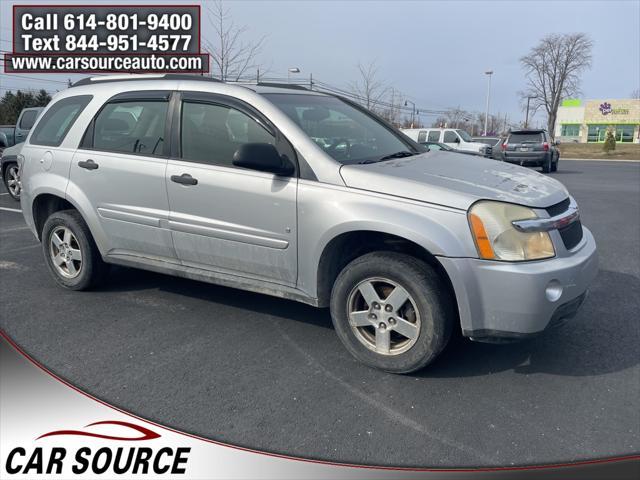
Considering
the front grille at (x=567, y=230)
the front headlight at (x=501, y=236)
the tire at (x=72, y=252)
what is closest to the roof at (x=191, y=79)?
the tire at (x=72, y=252)

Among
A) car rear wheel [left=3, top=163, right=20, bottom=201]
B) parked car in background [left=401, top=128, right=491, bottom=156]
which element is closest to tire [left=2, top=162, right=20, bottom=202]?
car rear wheel [left=3, top=163, right=20, bottom=201]

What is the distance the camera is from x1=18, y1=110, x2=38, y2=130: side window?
47.6 ft

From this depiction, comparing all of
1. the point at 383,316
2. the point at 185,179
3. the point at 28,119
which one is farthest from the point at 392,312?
the point at 28,119

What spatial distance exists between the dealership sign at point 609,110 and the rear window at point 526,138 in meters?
58.5

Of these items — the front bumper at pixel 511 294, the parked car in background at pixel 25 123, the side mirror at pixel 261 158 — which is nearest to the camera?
the front bumper at pixel 511 294

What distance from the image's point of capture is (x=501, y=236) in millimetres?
3135

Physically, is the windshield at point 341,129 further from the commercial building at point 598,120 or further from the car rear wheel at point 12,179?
the commercial building at point 598,120

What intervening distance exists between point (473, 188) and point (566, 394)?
1.35 metres

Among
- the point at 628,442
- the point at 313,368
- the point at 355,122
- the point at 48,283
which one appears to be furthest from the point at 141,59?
the point at 628,442

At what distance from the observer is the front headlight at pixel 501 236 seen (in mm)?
3131

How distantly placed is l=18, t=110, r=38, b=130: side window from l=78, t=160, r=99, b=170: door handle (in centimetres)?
1144

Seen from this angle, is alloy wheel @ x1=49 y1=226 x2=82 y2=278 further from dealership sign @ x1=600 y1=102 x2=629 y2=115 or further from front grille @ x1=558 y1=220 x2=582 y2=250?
dealership sign @ x1=600 y1=102 x2=629 y2=115

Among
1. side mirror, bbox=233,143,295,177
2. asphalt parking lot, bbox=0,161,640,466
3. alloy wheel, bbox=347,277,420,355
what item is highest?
side mirror, bbox=233,143,295,177

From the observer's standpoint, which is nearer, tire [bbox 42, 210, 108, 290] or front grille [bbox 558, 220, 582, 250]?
front grille [bbox 558, 220, 582, 250]
